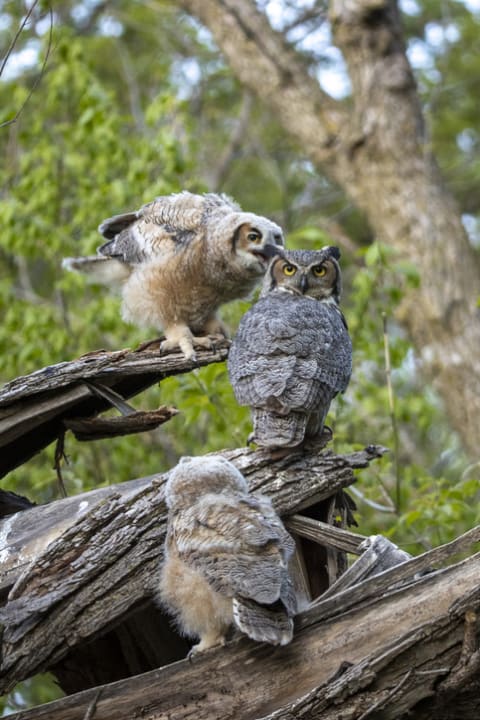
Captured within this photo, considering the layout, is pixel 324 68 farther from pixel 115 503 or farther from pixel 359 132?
pixel 115 503

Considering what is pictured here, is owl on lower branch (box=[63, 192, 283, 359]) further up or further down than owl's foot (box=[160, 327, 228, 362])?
further up

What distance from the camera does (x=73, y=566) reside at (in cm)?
375

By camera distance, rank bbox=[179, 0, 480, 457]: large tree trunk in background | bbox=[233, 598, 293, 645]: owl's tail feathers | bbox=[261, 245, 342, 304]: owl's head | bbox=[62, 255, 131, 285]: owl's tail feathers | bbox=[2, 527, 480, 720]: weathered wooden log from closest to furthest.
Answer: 1. bbox=[233, 598, 293, 645]: owl's tail feathers
2. bbox=[2, 527, 480, 720]: weathered wooden log
3. bbox=[261, 245, 342, 304]: owl's head
4. bbox=[62, 255, 131, 285]: owl's tail feathers
5. bbox=[179, 0, 480, 457]: large tree trunk in background

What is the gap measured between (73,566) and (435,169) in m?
5.13

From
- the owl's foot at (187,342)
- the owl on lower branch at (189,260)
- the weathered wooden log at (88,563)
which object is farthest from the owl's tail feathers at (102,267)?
the weathered wooden log at (88,563)

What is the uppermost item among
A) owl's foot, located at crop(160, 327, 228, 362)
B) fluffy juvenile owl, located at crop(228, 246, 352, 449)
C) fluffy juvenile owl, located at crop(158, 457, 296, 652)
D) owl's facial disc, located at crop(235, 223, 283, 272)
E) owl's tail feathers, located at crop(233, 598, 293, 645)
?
owl's facial disc, located at crop(235, 223, 283, 272)

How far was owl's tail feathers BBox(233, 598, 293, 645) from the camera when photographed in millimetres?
3180

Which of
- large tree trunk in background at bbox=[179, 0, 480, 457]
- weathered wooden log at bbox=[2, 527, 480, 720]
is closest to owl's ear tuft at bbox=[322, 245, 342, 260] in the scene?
weathered wooden log at bbox=[2, 527, 480, 720]

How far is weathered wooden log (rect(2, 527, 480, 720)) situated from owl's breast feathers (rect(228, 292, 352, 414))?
80 centimetres

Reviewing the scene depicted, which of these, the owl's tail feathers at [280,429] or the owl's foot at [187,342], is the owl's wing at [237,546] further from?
Answer: the owl's foot at [187,342]

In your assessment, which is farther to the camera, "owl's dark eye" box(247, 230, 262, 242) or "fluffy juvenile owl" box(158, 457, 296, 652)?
"owl's dark eye" box(247, 230, 262, 242)

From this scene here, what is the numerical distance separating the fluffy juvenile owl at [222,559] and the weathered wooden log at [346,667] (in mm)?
161

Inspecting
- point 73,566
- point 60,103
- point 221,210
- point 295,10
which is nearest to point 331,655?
point 73,566

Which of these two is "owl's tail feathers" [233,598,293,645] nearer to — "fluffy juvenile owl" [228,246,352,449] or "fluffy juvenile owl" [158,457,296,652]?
"fluffy juvenile owl" [158,457,296,652]
